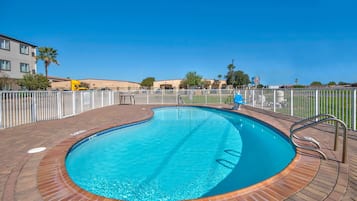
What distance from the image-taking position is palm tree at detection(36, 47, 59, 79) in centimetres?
2752

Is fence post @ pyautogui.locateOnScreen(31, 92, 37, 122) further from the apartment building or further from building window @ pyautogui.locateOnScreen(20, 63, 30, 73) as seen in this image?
building window @ pyautogui.locateOnScreen(20, 63, 30, 73)

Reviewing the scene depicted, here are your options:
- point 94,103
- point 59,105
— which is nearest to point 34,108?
point 59,105

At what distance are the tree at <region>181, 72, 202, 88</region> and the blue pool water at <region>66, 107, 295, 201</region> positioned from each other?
48.0 metres

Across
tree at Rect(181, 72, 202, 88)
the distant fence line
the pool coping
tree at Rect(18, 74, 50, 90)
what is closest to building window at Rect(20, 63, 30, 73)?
tree at Rect(18, 74, 50, 90)

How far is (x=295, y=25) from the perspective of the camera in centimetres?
2056

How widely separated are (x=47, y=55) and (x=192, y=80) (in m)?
36.9

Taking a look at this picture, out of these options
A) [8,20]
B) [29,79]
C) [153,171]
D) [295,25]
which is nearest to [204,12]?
[295,25]

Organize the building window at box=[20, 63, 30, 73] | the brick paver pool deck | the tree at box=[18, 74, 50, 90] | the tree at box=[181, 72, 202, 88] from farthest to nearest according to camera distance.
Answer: the tree at box=[181, 72, 202, 88] → the building window at box=[20, 63, 30, 73] → the tree at box=[18, 74, 50, 90] → the brick paver pool deck

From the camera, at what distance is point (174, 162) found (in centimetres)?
422

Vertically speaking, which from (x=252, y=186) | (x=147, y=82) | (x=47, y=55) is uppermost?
(x=47, y=55)

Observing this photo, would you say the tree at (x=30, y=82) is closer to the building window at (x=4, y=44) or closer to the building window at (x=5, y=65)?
the building window at (x=5, y=65)

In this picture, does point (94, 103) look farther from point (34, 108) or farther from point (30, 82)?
point (30, 82)

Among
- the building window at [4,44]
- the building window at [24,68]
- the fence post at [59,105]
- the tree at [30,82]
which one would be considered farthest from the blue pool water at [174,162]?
the building window at [24,68]

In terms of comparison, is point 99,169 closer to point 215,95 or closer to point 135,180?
point 135,180
